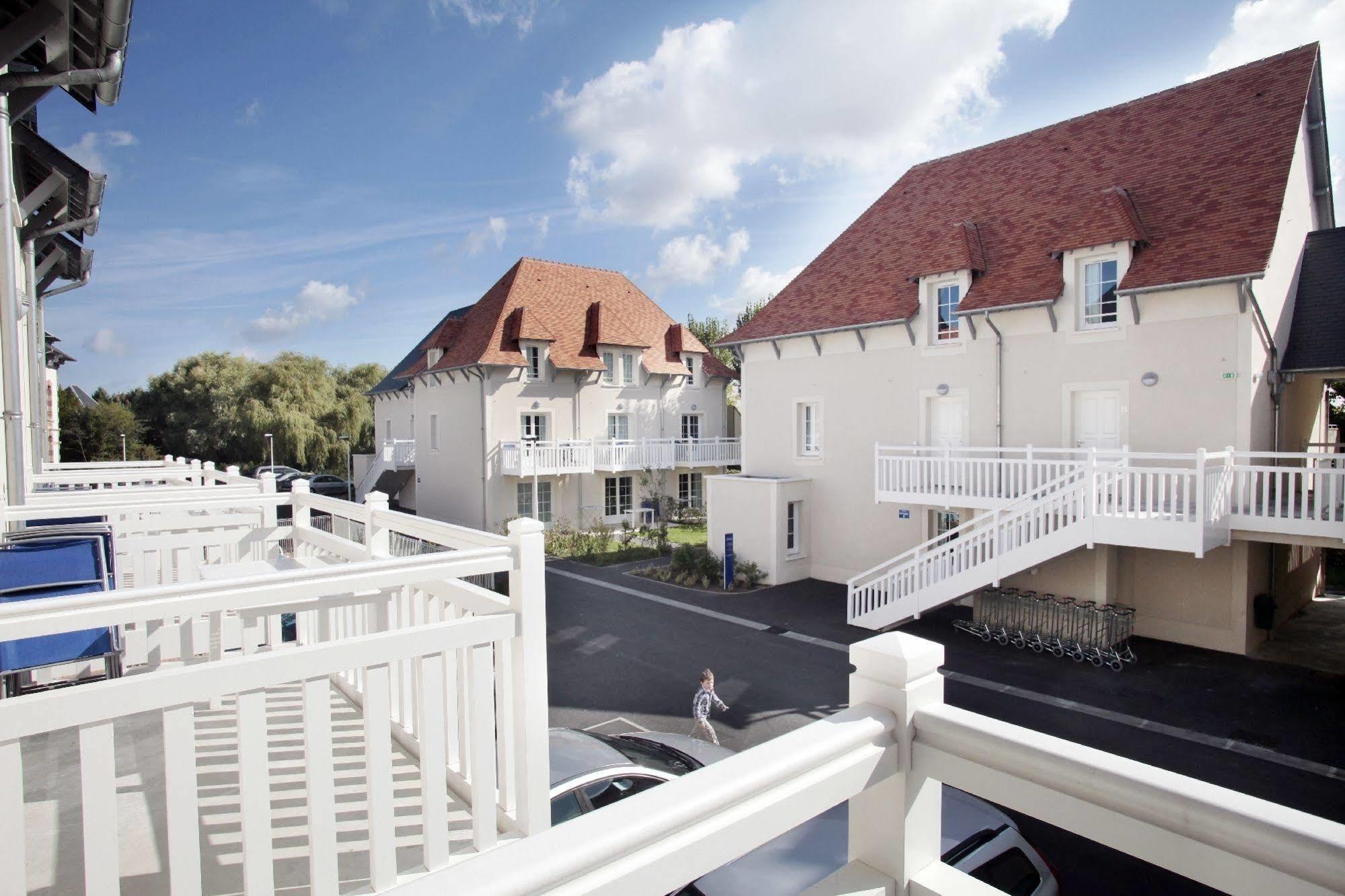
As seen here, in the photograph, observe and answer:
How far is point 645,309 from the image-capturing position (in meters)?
31.1

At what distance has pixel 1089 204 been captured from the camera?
14.7 meters

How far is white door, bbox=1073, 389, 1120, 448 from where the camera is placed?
46.3 ft

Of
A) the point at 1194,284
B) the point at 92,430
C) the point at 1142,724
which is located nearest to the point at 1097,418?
the point at 1194,284

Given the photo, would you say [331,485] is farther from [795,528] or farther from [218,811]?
[218,811]

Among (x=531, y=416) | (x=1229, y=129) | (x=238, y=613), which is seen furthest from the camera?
(x=531, y=416)

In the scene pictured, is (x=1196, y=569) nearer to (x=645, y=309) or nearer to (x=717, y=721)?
(x=717, y=721)

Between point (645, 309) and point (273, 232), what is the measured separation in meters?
21.4

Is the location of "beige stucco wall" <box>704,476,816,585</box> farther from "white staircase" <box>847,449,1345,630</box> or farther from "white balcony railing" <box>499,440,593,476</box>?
"white balcony railing" <box>499,440,593,476</box>

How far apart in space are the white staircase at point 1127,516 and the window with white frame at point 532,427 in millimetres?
15283

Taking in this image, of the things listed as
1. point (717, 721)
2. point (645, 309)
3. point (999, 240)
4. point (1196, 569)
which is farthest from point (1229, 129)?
point (645, 309)

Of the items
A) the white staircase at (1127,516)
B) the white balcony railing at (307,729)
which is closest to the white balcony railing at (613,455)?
the white staircase at (1127,516)

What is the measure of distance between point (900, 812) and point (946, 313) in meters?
16.8

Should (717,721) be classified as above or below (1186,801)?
below

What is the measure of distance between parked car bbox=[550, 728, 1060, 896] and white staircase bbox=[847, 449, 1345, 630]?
25.8 feet
